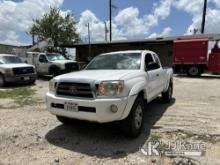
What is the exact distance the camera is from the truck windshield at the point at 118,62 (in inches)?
222

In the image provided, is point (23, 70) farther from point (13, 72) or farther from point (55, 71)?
point (55, 71)

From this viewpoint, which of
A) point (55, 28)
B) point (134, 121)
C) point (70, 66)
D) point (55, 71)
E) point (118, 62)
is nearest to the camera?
point (134, 121)

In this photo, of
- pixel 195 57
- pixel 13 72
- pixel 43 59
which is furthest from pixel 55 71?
pixel 195 57

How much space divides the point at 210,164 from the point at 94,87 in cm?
221

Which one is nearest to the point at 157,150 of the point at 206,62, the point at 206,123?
the point at 206,123

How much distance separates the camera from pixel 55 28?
3797cm

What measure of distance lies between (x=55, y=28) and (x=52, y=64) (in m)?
23.3

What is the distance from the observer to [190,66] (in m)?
18.8

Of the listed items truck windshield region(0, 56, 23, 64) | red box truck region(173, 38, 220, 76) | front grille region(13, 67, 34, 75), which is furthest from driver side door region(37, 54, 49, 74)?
red box truck region(173, 38, 220, 76)

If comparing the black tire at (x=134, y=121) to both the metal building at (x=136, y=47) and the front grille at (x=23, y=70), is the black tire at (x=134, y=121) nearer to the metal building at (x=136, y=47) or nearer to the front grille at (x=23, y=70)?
the front grille at (x=23, y=70)

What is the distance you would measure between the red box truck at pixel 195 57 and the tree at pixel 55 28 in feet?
71.7

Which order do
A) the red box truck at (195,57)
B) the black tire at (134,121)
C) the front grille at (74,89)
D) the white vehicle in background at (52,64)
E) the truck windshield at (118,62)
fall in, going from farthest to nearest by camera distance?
the red box truck at (195,57) < the white vehicle in background at (52,64) < the truck windshield at (118,62) < the black tire at (134,121) < the front grille at (74,89)

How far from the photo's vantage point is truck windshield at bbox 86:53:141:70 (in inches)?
222

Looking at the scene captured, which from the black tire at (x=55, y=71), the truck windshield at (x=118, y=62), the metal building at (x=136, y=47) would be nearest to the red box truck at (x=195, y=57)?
the metal building at (x=136, y=47)
